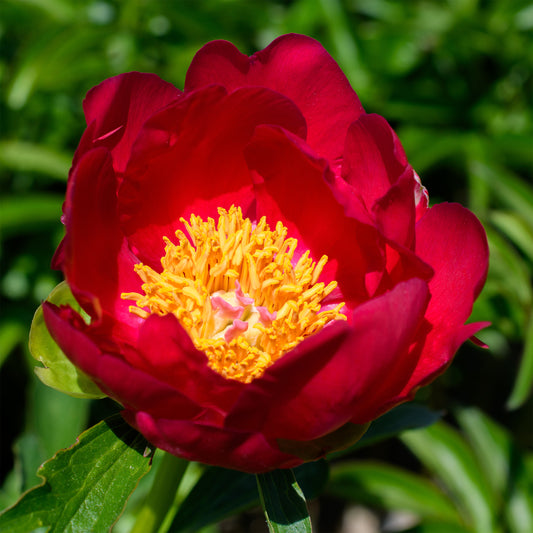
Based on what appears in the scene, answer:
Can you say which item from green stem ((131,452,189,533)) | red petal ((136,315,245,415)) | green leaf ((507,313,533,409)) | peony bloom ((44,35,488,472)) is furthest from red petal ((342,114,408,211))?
green leaf ((507,313,533,409))

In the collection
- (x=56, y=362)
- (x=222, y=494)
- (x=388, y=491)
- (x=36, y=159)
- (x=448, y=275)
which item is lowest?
(x=388, y=491)

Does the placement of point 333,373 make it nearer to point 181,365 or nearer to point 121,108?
point 181,365

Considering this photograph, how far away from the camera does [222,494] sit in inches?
42.6

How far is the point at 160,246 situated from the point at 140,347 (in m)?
0.28

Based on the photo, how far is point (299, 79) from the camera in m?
0.88

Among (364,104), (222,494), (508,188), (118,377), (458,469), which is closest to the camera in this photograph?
(118,377)

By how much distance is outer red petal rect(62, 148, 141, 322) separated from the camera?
2.38 ft

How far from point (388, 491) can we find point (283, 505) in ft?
2.82

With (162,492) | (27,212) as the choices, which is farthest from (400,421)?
(27,212)

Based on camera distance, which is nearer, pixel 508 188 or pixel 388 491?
pixel 388 491

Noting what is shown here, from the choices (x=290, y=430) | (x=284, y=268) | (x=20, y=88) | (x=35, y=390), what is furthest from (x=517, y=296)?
(x=20, y=88)

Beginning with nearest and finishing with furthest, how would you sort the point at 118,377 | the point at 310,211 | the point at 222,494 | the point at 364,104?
1. the point at 118,377
2. the point at 310,211
3. the point at 222,494
4. the point at 364,104

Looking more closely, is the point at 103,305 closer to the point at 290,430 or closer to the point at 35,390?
the point at 290,430

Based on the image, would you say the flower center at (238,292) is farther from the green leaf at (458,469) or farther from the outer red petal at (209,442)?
the green leaf at (458,469)
